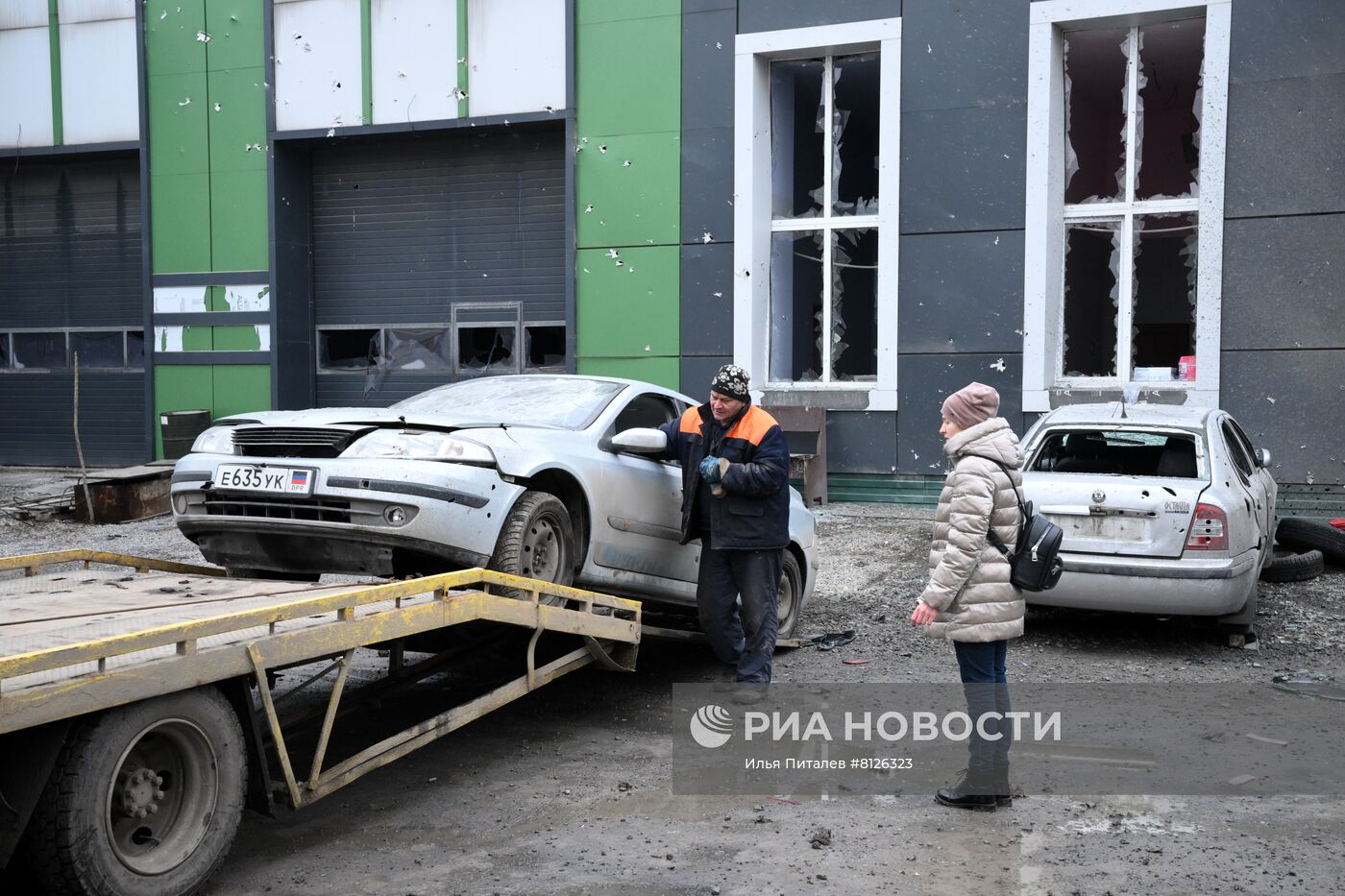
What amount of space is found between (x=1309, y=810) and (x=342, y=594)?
375 centimetres

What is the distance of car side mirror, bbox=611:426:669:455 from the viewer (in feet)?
20.6

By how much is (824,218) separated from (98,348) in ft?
32.4

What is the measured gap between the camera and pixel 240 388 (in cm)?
1528

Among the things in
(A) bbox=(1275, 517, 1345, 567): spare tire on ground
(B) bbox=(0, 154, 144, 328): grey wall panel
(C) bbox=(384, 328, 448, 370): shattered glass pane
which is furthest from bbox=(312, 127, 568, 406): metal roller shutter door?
(A) bbox=(1275, 517, 1345, 567): spare tire on ground

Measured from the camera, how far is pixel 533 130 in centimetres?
1431

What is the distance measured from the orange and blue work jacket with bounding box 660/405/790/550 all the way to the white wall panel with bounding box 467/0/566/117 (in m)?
8.29

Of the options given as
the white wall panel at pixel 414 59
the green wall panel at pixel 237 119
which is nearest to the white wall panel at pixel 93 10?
the green wall panel at pixel 237 119

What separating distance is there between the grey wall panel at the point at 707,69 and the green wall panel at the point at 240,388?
19.9 ft

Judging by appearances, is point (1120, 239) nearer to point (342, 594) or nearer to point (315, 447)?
point (315, 447)

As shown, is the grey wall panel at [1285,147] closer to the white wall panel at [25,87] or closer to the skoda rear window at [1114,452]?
the skoda rear window at [1114,452]

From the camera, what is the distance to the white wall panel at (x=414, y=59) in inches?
556

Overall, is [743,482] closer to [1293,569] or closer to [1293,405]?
[1293,569]

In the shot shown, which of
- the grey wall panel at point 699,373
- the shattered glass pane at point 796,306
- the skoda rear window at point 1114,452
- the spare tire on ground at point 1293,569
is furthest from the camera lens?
the shattered glass pane at point 796,306

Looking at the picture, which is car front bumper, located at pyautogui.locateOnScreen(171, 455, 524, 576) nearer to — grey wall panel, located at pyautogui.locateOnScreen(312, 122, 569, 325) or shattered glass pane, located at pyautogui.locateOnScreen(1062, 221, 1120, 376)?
shattered glass pane, located at pyautogui.locateOnScreen(1062, 221, 1120, 376)
